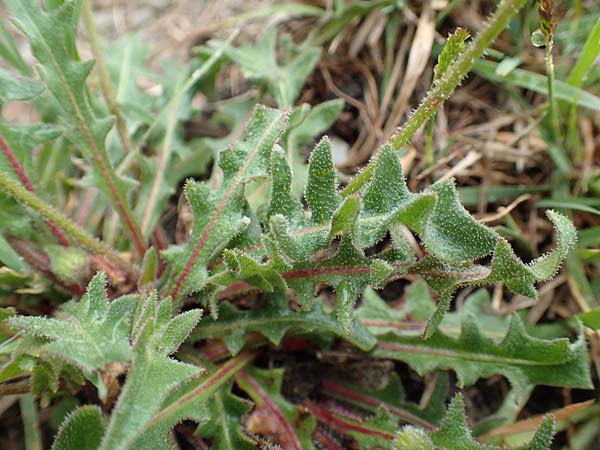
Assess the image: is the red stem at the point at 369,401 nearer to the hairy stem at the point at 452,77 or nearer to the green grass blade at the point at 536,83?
the hairy stem at the point at 452,77

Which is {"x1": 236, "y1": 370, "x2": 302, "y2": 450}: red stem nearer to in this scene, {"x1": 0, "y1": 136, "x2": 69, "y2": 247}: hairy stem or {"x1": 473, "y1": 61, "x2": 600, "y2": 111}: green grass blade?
{"x1": 0, "y1": 136, "x2": 69, "y2": 247}: hairy stem

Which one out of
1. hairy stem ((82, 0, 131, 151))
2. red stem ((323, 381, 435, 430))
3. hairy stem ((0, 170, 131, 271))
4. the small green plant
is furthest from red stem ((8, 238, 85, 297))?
red stem ((323, 381, 435, 430))

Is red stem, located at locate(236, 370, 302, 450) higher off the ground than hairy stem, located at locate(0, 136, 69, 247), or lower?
lower

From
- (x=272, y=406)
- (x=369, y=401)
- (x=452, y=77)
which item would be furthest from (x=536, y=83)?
(x=272, y=406)

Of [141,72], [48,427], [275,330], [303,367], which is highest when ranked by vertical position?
[141,72]

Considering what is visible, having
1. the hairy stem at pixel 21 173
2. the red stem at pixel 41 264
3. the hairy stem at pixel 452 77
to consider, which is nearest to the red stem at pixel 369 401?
the hairy stem at pixel 452 77

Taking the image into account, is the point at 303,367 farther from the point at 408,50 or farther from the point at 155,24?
the point at 155,24

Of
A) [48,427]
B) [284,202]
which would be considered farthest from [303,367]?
[48,427]

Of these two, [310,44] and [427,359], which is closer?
[427,359]
